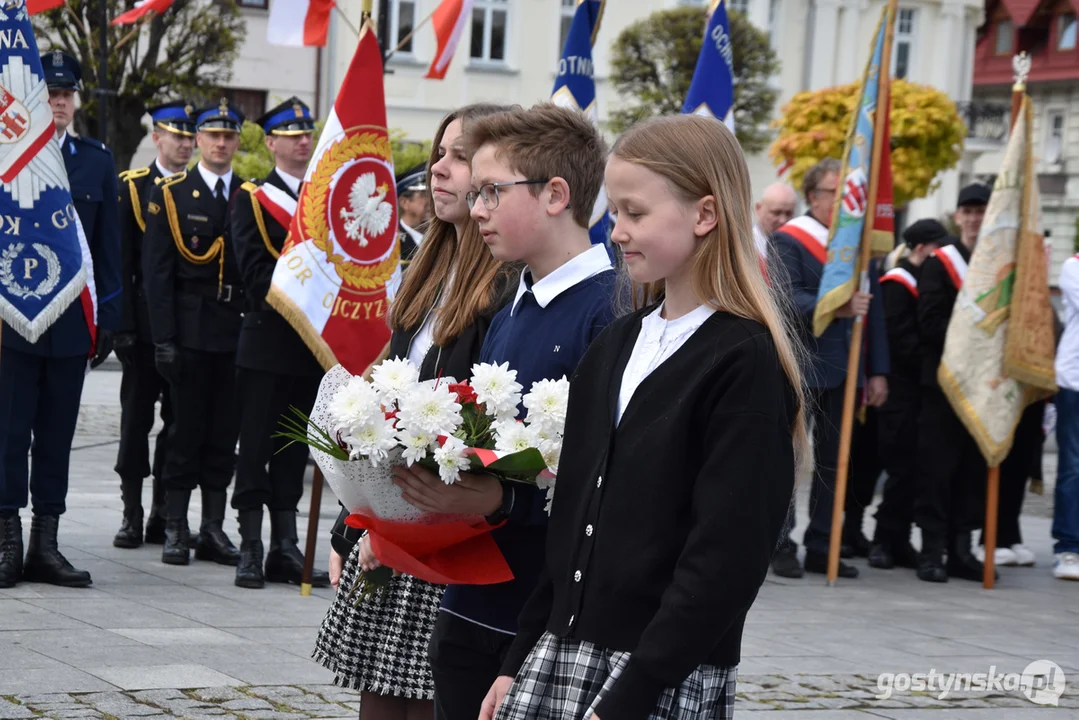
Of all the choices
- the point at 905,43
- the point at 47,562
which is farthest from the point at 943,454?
the point at 905,43

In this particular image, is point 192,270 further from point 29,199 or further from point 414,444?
point 414,444

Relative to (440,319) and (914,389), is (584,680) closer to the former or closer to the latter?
(440,319)

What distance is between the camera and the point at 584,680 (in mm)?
2658

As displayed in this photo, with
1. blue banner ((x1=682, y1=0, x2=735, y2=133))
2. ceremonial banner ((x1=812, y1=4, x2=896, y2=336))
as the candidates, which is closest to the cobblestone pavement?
ceremonial banner ((x1=812, y1=4, x2=896, y2=336))

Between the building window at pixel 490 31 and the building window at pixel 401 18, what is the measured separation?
175cm

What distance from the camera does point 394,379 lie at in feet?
9.92

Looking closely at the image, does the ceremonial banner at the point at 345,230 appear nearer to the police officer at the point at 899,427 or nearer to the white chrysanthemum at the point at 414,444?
the police officer at the point at 899,427

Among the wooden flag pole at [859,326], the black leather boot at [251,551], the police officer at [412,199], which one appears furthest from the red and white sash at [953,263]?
the black leather boot at [251,551]

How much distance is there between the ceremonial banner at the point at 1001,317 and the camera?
878cm

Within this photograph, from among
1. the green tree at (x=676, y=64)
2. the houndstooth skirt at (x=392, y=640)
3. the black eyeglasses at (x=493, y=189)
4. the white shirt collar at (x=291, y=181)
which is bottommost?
the houndstooth skirt at (x=392, y=640)

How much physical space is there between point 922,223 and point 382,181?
4.16m

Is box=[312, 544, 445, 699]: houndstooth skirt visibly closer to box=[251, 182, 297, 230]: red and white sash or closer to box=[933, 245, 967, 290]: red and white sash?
box=[251, 182, 297, 230]: red and white sash

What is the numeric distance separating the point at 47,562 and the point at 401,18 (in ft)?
92.4

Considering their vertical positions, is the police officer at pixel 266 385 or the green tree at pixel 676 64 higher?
the green tree at pixel 676 64
